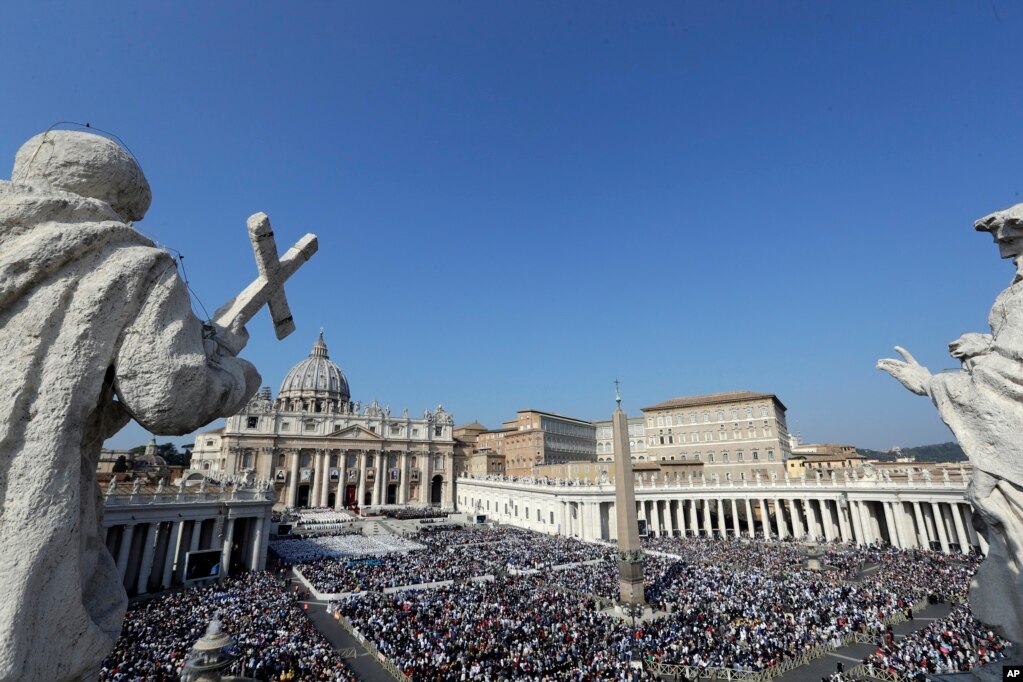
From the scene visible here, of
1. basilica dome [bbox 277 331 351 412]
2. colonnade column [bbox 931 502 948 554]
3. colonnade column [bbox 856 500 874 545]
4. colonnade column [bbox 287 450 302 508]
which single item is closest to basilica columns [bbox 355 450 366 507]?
colonnade column [bbox 287 450 302 508]

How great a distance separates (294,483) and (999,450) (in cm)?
7768

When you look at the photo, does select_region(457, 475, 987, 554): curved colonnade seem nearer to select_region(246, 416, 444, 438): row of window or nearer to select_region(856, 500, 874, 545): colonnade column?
select_region(856, 500, 874, 545): colonnade column

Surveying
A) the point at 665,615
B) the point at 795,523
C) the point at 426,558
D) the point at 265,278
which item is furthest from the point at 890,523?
the point at 265,278

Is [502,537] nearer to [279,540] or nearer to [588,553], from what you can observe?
[588,553]

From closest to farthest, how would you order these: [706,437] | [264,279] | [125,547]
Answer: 1. [264,279]
2. [125,547]
3. [706,437]

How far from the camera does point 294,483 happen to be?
70.9 meters

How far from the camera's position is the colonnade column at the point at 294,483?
230 feet

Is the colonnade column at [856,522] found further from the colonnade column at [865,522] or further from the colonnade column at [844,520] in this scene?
the colonnade column at [844,520]

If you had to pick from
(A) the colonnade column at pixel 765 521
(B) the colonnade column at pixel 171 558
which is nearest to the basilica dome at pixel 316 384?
(B) the colonnade column at pixel 171 558

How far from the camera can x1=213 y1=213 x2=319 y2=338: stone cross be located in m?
3.39

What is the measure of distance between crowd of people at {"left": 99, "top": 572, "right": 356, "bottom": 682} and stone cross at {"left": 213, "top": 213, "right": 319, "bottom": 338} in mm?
12603

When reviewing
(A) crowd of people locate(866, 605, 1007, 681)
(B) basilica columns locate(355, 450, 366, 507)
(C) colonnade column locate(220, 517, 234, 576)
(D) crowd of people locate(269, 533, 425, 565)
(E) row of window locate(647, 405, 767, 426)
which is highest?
(E) row of window locate(647, 405, 767, 426)

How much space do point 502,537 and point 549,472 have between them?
64.4ft

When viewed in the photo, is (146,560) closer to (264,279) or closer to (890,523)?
(264,279)
